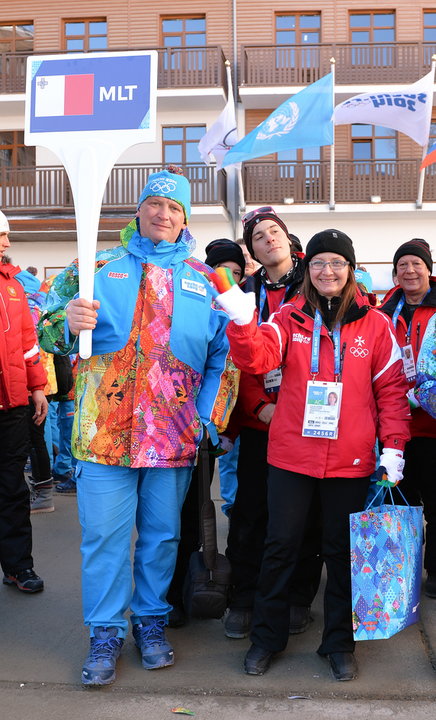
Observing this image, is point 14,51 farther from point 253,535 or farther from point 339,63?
point 253,535

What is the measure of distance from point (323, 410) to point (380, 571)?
69 centimetres

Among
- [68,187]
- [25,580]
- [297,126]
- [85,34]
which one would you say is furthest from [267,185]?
[25,580]

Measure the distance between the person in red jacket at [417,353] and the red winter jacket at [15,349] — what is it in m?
2.08

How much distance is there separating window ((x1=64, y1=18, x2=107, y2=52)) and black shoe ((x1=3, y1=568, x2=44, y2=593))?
783 inches

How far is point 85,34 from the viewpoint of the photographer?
2153cm

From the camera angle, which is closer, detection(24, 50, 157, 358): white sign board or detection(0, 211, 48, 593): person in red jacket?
detection(24, 50, 157, 358): white sign board

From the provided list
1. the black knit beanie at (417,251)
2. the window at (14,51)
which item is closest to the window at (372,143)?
the window at (14,51)

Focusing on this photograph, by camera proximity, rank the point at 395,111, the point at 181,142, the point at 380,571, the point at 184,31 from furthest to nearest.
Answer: the point at 184,31 < the point at 181,142 < the point at 395,111 < the point at 380,571

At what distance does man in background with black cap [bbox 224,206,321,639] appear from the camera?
3.66m

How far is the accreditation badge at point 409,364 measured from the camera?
4086 millimetres

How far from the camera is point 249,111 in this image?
20.9 m

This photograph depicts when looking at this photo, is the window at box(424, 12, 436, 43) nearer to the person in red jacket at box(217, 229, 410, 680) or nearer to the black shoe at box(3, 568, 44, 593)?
the person in red jacket at box(217, 229, 410, 680)

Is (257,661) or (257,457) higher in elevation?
(257,457)

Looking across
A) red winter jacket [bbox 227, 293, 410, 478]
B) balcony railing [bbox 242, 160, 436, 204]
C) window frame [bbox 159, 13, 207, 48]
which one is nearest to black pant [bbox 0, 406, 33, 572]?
red winter jacket [bbox 227, 293, 410, 478]
